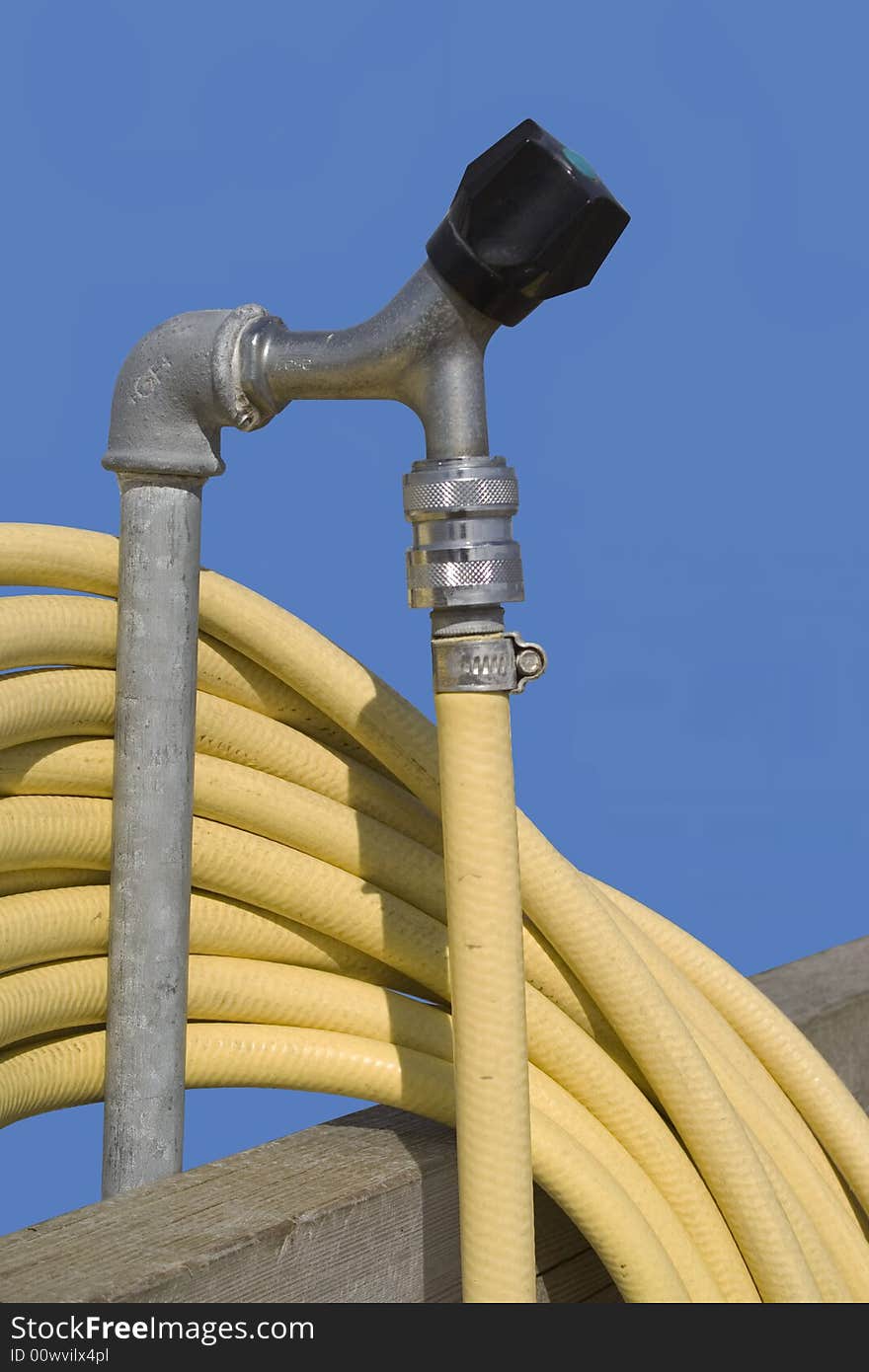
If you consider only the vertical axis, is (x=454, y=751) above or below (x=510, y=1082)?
above

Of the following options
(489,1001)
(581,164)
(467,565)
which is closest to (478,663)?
(467,565)

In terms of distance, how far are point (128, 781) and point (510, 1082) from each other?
357mm

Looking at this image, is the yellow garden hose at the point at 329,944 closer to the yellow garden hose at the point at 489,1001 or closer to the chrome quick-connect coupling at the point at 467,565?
the yellow garden hose at the point at 489,1001

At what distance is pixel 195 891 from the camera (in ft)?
4.30

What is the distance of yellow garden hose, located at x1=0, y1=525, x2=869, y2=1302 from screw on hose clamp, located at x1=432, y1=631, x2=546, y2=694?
0.73ft

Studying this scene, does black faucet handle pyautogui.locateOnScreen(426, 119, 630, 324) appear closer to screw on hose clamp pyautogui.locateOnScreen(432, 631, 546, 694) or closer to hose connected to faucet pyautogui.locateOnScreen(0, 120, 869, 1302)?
hose connected to faucet pyautogui.locateOnScreen(0, 120, 869, 1302)

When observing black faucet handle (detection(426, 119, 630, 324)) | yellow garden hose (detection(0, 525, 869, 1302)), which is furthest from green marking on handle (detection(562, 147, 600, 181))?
yellow garden hose (detection(0, 525, 869, 1302))

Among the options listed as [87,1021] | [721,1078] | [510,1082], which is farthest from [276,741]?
[721,1078]

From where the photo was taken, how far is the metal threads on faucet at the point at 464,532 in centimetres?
105

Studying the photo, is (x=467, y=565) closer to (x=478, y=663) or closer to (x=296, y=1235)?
(x=478, y=663)

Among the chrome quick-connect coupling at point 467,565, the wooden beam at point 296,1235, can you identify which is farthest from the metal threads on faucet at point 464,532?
the wooden beam at point 296,1235

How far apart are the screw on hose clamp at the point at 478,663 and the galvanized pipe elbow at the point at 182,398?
0.24 metres

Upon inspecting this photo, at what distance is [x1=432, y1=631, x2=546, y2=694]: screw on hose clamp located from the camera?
106 cm
